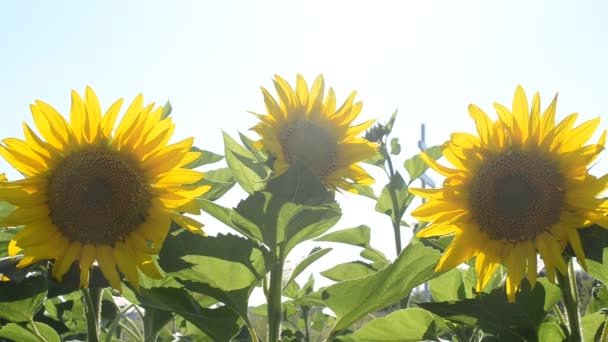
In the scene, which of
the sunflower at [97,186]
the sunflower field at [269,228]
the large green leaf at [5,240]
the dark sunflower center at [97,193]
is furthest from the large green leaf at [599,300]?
the large green leaf at [5,240]

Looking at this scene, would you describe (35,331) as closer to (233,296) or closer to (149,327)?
(149,327)

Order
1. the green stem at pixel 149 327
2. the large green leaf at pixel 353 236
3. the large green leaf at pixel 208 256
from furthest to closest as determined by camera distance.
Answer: the large green leaf at pixel 353 236, the green stem at pixel 149 327, the large green leaf at pixel 208 256

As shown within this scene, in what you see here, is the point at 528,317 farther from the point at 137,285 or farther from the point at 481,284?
the point at 137,285

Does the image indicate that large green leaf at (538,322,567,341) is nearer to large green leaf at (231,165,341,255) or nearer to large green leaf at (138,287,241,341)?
large green leaf at (231,165,341,255)

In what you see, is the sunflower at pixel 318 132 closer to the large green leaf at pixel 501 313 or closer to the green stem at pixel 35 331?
the large green leaf at pixel 501 313

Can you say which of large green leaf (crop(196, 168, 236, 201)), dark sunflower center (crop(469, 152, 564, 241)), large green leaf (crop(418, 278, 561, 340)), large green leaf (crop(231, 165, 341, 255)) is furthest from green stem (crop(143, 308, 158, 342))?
dark sunflower center (crop(469, 152, 564, 241))

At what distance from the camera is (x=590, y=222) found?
135 cm

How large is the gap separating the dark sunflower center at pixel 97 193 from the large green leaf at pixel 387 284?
0.46 metres

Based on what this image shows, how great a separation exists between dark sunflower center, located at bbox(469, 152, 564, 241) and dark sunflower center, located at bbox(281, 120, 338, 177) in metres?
0.39

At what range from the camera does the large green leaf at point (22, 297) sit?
1.36 m

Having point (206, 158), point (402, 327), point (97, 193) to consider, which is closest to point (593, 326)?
point (402, 327)

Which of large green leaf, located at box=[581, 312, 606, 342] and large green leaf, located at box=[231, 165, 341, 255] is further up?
large green leaf, located at box=[231, 165, 341, 255]

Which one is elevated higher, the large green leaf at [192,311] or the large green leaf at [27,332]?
the large green leaf at [192,311]

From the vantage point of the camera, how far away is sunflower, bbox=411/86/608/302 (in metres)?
1.38
